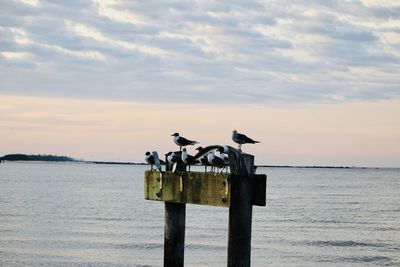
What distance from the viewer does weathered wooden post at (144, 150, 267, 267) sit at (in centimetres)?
1373

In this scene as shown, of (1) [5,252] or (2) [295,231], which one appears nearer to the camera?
(1) [5,252]

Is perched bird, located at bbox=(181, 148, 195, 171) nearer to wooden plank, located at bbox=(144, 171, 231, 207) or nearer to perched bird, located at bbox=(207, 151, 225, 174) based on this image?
wooden plank, located at bbox=(144, 171, 231, 207)

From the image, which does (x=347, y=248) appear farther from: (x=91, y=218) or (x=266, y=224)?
(x=91, y=218)

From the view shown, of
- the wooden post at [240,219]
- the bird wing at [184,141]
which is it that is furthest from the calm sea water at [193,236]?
the wooden post at [240,219]

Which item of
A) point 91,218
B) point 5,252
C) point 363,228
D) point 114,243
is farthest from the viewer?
point 91,218

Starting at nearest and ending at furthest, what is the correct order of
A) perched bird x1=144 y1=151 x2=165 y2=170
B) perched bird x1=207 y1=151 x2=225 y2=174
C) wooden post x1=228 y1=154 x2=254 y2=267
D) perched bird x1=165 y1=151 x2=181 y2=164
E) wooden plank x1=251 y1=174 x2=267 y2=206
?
1. wooden post x1=228 y1=154 x2=254 y2=267
2. wooden plank x1=251 y1=174 x2=267 y2=206
3. perched bird x1=207 y1=151 x2=225 y2=174
4. perched bird x1=165 y1=151 x2=181 y2=164
5. perched bird x1=144 y1=151 x2=165 y2=170

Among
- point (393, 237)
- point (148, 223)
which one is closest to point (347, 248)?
point (393, 237)

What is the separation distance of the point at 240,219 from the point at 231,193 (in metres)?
0.53

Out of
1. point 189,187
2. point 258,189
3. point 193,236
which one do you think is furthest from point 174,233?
point 193,236

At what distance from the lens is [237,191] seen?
13805 millimetres

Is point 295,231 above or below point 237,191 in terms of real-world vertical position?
below

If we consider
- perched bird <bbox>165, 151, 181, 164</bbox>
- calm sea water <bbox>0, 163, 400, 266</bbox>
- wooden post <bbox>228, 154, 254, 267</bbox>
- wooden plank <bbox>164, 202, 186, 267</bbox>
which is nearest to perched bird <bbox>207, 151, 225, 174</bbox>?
perched bird <bbox>165, 151, 181, 164</bbox>

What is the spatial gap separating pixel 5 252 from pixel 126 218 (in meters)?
21.2

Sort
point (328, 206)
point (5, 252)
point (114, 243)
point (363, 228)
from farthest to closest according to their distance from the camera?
point (328, 206) → point (363, 228) → point (114, 243) → point (5, 252)
